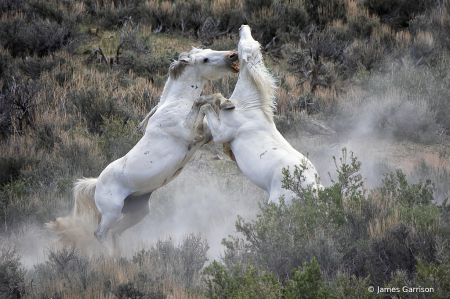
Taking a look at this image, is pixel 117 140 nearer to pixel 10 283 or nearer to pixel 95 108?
pixel 95 108

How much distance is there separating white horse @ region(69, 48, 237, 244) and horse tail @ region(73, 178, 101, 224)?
197mm

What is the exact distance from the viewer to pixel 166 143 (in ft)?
15.6

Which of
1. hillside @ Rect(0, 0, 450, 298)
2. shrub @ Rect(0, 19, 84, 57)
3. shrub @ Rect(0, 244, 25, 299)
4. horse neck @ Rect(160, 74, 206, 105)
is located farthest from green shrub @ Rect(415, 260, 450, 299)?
shrub @ Rect(0, 19, 84, 57)

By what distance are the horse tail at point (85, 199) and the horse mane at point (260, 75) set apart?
2239 millimetres

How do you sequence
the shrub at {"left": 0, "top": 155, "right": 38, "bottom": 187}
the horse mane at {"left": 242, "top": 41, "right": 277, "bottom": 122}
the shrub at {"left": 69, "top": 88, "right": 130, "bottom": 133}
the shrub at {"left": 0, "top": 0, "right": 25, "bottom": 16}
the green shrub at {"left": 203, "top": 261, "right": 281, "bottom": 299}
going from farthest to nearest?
1. the shrub at {"left": 0, "top": 0, "right": 25, "bottom": 16}
2. the shrub at {"left": 69, "top": 88, "right": 130, "bottom": 133}
3. the shrub at {"left": 0, "top": 155, "right": 38, "bottom": 187}
4. the horse mane at {"left": 242, "top": 41, "right": 277, "bottom": 122}
5. the green shrub at {"left": 203, "top": 261, "right": 281, "bottom": 299}

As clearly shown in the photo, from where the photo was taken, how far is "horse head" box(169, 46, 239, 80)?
15.4ft

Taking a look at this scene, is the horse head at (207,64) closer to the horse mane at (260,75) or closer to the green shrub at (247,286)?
the horse mane at (260,75)

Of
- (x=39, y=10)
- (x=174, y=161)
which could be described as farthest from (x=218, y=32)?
(x=174, y=161)

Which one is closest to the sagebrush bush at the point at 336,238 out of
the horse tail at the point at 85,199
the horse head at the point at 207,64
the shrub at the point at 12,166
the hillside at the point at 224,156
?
the hillside at the point at 224,156

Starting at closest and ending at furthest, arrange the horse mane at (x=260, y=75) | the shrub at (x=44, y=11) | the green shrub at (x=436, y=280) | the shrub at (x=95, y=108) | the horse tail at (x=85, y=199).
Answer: the green shrub at (x=436, y=280) → the horse mane at (x=260, y=75) → the horse tail at (x=85, y=199) → the shrub at (x=95, y=108) → the shrub at (x=44, y=11)

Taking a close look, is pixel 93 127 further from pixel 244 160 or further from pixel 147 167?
pixel 244 160

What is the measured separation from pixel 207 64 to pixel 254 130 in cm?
88

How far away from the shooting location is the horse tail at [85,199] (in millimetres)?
5238

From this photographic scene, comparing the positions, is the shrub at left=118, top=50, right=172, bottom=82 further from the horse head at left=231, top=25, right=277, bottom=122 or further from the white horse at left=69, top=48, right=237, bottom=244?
the horse head at left=231, top=25, right=277, bottom=122
